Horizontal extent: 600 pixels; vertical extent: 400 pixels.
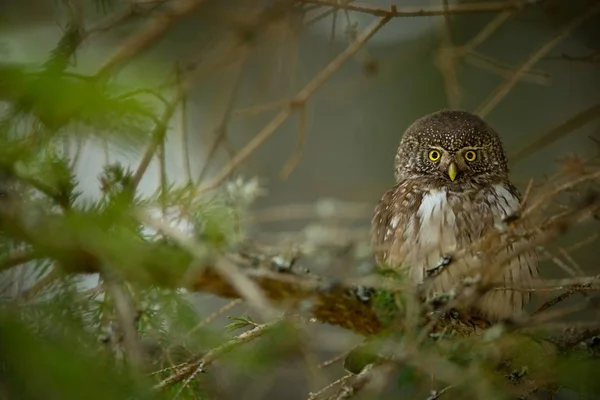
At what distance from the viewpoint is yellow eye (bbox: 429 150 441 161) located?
3.40 m

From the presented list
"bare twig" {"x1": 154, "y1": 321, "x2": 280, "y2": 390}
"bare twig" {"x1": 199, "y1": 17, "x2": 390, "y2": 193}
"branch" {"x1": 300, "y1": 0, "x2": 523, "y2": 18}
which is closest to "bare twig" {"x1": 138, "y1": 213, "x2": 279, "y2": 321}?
"bare twig" {"x1": 154, "y1": 321, "x2": 280, "y2": 390}

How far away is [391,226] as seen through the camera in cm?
314

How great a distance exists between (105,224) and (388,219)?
6.60 feet

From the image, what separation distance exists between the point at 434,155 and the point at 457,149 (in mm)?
107

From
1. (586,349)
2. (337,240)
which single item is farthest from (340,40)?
(586,349)

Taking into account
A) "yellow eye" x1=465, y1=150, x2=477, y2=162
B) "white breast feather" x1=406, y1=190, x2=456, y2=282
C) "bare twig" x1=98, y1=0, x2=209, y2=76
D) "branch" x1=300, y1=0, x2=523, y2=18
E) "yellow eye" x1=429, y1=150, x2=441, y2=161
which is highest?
"bare twig" x1=98, y1=0, x2=209, y2=76

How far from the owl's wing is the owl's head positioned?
0.59 feet

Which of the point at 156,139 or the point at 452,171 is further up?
the point at 156,139

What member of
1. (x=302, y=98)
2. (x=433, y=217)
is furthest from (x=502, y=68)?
(x=302, y=98)

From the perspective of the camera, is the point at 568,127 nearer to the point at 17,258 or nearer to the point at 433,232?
the point at 433,232

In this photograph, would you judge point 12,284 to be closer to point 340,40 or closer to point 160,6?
point 160,6

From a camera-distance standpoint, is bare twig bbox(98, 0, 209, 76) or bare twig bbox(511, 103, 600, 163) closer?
bare twig bbox(98, 0, 209, 76)

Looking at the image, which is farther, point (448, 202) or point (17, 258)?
point (448, 202)

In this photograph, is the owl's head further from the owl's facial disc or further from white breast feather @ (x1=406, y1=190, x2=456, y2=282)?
white breast feather @ (x1=406, y1=190, x2=456, y2=282)
